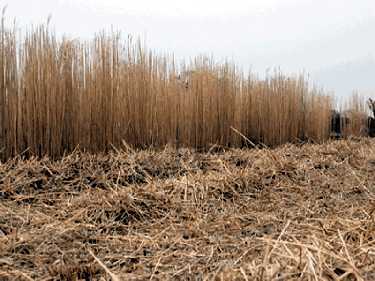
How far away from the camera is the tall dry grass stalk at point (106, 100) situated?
2754mm

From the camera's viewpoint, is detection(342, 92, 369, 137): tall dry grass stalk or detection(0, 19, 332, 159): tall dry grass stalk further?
detection(342, 92, 369, 137): tall dry grass stalk

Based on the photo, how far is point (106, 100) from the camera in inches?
123

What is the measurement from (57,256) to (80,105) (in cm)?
189

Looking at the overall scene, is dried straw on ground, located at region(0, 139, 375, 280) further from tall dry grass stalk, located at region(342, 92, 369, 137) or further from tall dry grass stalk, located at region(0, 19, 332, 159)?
tall dry grass stalk, located at region(342, 92, 369, 137)

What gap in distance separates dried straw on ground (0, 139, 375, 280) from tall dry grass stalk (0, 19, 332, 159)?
9.2 inches

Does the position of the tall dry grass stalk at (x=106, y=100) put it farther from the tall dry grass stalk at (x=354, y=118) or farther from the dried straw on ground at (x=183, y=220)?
the tall dry grass stalk at (x=354, y=118)

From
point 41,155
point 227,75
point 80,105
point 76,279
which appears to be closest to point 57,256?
point 76,279

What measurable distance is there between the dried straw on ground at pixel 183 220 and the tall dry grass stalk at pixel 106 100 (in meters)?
0.23

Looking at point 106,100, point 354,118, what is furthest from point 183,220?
point 354,118

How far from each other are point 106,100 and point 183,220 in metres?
1.66

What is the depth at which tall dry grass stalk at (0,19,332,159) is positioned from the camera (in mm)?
Result: 2754

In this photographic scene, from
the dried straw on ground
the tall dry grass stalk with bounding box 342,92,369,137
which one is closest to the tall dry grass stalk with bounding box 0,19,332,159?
the dried straw on ground

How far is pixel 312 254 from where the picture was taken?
34.4 inches

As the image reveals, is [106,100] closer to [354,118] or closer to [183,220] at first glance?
[183,220]
